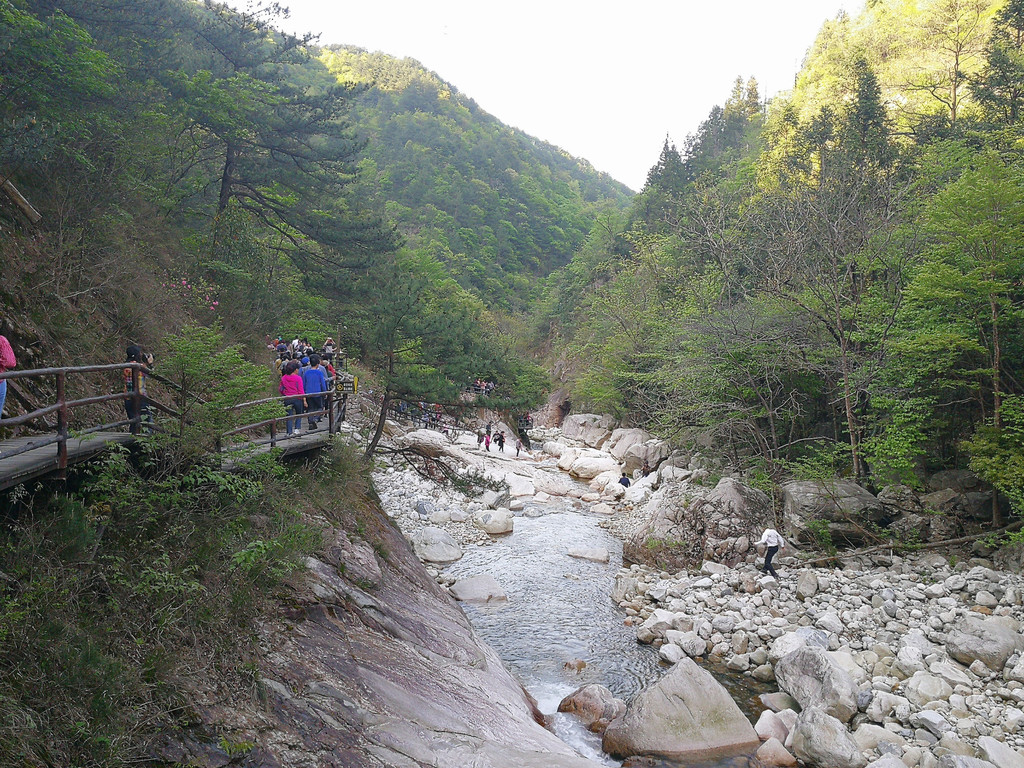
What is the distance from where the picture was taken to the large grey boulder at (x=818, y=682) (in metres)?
8.20

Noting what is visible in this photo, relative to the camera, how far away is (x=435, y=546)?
15547 millimetres

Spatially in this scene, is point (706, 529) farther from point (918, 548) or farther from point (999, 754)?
point (999, 754)

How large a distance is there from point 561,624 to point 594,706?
3.37m

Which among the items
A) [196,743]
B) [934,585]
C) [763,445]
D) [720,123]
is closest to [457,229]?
[720,123]

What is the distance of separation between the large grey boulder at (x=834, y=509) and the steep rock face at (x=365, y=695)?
907 cm

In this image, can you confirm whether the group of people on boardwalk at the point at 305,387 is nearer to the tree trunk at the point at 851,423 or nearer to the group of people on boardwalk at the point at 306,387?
the group of people on boardwalk at the point at 306,387

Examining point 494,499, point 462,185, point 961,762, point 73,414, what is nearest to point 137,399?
point 73,414

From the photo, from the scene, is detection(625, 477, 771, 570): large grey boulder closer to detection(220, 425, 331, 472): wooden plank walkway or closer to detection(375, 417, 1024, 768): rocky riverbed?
detection(375, 417, 1024, 768): rocky riverbed

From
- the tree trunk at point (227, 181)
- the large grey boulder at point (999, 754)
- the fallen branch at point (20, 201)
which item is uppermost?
the tree trunk at point (227, 181)

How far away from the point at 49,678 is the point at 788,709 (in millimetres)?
9077

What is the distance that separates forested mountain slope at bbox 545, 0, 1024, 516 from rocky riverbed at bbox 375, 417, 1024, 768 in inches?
78.4

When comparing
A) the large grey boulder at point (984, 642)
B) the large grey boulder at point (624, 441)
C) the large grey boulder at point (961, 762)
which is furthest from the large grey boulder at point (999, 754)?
the large grey boulder at point (624, 441)

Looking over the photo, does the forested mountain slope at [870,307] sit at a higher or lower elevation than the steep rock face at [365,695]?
higher

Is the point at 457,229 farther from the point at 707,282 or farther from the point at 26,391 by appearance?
the point at 26,391
